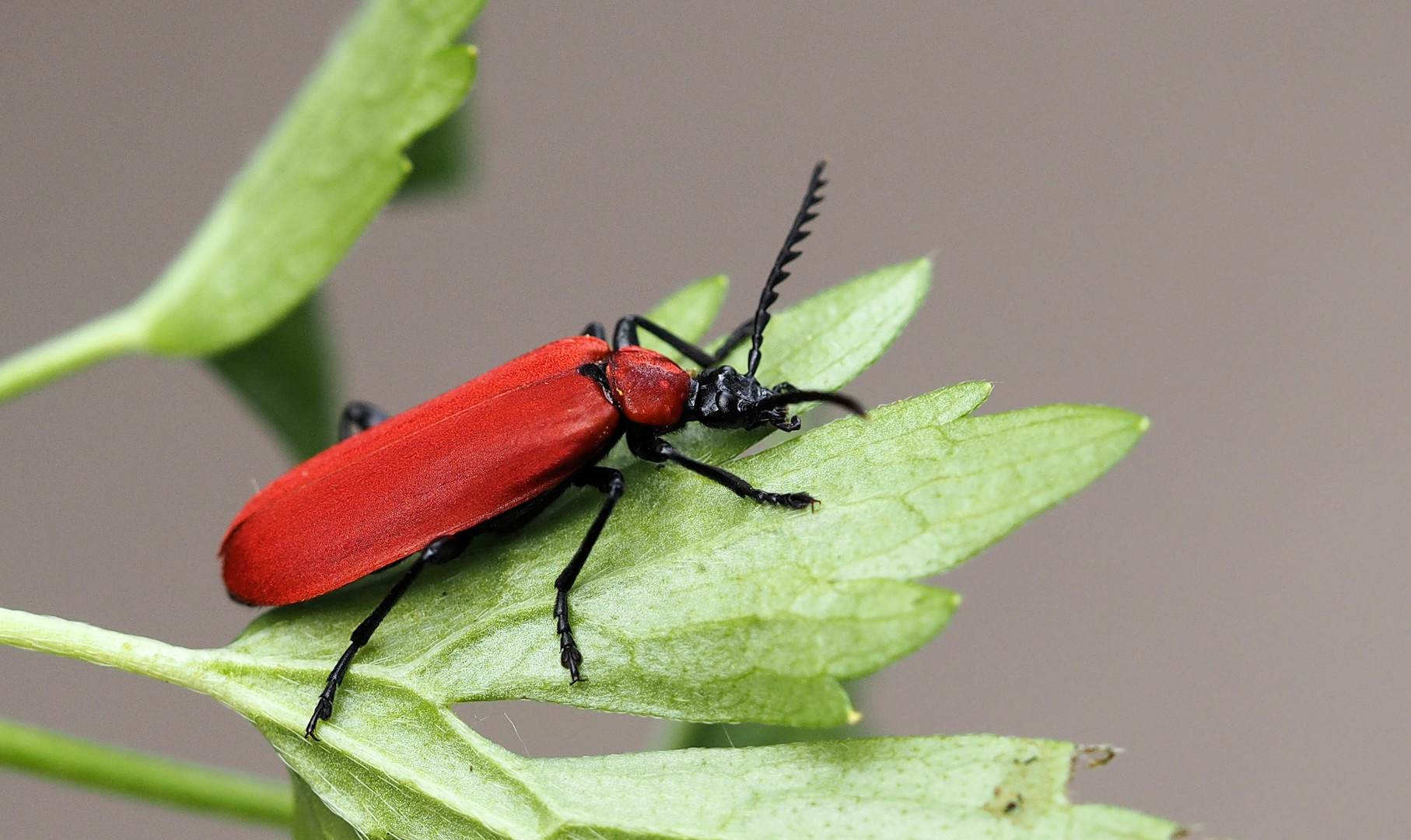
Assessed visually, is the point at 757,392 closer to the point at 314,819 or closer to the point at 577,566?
the point at 577,566

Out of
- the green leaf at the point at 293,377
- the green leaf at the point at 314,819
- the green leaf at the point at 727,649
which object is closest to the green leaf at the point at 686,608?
the green leaf at the point at 727,649

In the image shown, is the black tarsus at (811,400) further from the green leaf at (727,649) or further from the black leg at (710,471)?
the black leg at (710,471)

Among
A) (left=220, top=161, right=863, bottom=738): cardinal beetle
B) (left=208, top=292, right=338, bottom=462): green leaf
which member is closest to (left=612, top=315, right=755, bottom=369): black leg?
(left=220, top=161, right=863, bottom=738): cardinal beetle

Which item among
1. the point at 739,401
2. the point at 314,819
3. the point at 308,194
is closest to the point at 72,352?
the point at 308,194

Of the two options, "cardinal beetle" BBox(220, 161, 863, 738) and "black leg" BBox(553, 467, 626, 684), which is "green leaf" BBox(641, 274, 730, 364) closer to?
"cardinal beetle" BBox(220, 161, 863, 738)

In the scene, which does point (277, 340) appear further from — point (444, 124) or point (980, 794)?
point (980, 794)

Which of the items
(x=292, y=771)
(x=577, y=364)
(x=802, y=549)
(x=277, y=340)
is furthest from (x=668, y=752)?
(x=277, y=340)
